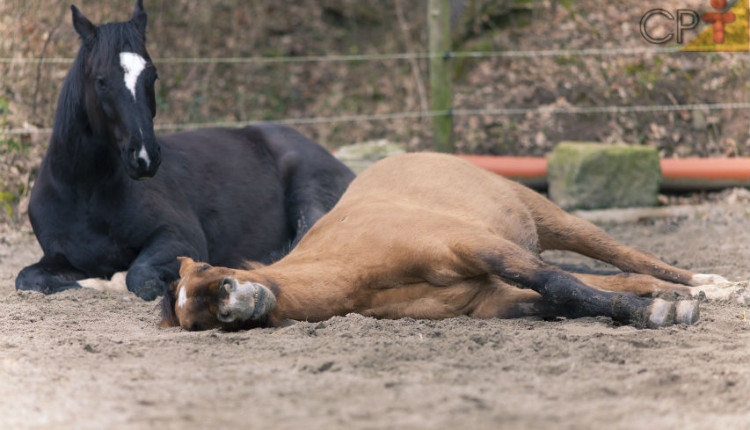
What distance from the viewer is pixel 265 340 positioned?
3.24 metres

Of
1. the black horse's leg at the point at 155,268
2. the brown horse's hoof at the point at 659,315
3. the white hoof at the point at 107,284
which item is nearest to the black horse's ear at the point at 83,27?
the black horse's leg at the point at 155,268

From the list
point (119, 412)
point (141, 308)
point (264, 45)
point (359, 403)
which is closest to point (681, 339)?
point (359, 403)

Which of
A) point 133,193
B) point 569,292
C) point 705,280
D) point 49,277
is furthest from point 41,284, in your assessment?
point 705,280

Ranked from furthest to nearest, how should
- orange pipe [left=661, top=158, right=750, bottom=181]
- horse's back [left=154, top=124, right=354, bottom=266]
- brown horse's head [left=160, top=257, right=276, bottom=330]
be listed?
orange pipe [left=661, top=158, right=750, bottom=181], horse's back [left=154, top=124, right=354, bottom=266], brown horse's head [left=160, top=257, right=276, bottom=330]

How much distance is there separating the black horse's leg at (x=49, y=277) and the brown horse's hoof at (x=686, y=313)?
124 inches

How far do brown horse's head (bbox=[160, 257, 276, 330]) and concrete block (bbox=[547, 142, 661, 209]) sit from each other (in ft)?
15.1

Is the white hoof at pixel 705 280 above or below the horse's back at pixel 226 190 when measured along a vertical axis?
below

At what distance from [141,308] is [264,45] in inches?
331

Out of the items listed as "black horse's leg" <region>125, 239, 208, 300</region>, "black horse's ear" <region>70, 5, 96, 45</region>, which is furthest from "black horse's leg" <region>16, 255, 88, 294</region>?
"black horse's ear" <region>70, 5, 96, 45</region>

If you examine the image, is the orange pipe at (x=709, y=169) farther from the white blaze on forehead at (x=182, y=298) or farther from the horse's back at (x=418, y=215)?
the white blaze on forehead at (x=182, y=298)

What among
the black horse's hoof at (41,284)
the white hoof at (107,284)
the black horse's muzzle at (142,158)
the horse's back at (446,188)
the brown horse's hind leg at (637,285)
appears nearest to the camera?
the brown horse's hind leg at (637,285)

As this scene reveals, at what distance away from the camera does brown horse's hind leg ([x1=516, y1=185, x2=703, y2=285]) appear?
14.8 ft

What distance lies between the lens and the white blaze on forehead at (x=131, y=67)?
455 cm

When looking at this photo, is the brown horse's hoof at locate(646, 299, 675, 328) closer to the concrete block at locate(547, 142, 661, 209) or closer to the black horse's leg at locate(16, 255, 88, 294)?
the black horse's leg at locate(16, 255, 88, 294)
